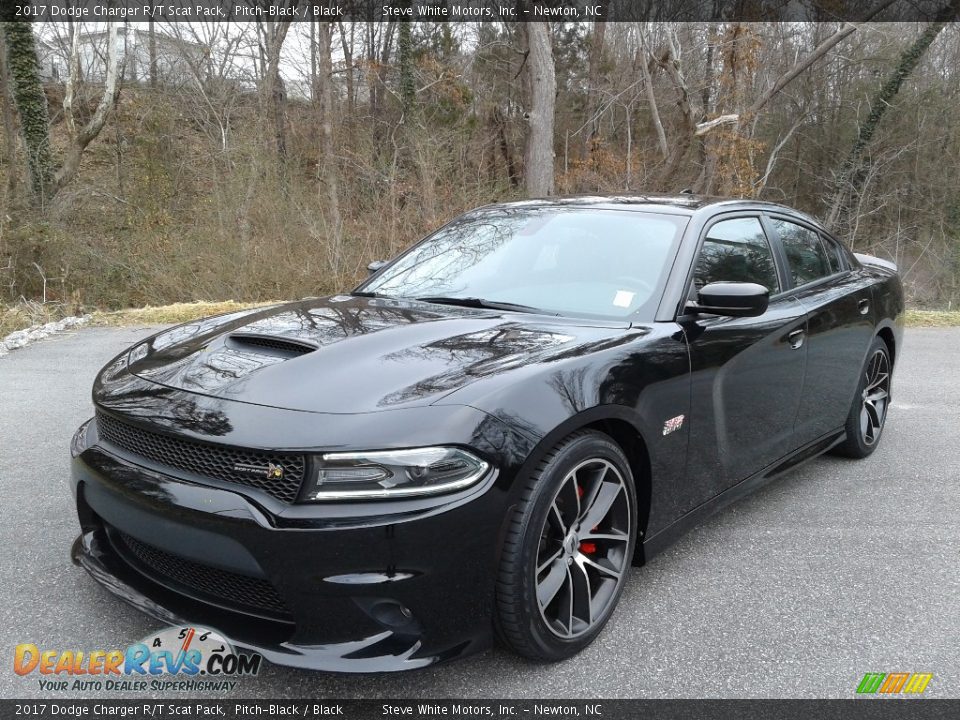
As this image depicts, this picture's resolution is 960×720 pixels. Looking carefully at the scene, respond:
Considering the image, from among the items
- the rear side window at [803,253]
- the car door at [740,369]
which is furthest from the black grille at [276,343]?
the rear side window at [803,253]

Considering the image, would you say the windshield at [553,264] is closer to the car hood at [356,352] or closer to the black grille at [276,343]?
the car hood at [356,352]

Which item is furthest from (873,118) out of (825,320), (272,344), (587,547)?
(272,344)

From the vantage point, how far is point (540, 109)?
1413 centimetres

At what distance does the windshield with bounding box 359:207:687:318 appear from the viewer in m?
3.08

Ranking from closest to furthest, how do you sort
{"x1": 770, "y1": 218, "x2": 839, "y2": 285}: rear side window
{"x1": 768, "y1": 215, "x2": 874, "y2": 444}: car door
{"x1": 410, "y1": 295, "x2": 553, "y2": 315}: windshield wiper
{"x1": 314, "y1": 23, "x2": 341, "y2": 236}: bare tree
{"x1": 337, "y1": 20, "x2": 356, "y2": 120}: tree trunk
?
{"x1": 410, "y1": 295, "x2": 553, "y2": 315}: windshield wiper → {"x1": 768, "y1": 215, "x2": 874, "y2": 444}: car door → {"x1": 770, "y1": 218, "x2": 839, "y2": 285}: rear side window → {"x1": 314, "y1": 23, "x2": 341, "y2": 236}: bare tree → {"x1": 337, "y1": 20, "x2": 356, "y2": 120}: tree trunk

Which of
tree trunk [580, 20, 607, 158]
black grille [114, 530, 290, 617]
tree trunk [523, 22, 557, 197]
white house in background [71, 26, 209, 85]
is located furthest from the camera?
tree trunk [580, 20, 607, 158]

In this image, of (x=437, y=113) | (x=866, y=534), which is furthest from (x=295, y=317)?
(x=437, y=113)

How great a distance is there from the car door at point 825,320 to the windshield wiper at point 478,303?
1.50 metres

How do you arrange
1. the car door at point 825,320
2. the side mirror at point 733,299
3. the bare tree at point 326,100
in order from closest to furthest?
the side mirror at point 733,299, the car door at point 825,320, the bare tree at point 326,100

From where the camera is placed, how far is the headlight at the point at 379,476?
6.49ft

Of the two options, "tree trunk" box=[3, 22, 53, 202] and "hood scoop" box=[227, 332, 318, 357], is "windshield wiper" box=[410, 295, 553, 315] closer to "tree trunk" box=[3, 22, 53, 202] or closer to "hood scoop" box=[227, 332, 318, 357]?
"hood scoop" box=[227, 332, 318, 357]

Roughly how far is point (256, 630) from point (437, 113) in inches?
735

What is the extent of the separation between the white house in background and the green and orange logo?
1964 cm

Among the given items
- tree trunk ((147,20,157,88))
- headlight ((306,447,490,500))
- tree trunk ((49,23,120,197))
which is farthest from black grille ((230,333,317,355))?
tree trunk ((147,20,157,88))
